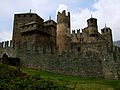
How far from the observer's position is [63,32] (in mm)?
49625

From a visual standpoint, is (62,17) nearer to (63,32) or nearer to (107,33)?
(63,32)

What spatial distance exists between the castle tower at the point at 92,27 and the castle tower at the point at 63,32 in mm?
12150

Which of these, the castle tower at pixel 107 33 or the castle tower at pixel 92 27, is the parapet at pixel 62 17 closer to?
the castle tower at pixel 92 27

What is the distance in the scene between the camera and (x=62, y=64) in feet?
138

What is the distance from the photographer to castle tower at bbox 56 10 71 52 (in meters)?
48.0

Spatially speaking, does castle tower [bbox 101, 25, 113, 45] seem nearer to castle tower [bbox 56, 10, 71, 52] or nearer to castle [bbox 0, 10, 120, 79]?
castle [bbox 0, 10, 120, 79]

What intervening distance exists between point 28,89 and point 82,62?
17718mm

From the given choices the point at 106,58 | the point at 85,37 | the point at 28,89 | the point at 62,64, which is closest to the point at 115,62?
the point at 106,58

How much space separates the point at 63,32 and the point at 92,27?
1501 cm

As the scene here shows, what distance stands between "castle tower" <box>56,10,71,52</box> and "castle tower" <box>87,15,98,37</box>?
478 inches

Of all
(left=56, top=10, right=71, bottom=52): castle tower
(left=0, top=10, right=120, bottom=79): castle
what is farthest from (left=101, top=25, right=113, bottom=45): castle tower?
(left=56, top=10, right=71, bottom=52): castle tower

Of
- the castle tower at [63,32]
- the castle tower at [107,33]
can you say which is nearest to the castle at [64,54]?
the castle tower at [63,32]

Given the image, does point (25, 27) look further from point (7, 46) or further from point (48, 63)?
point (48, 63)

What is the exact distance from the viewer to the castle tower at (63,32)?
157 feet
